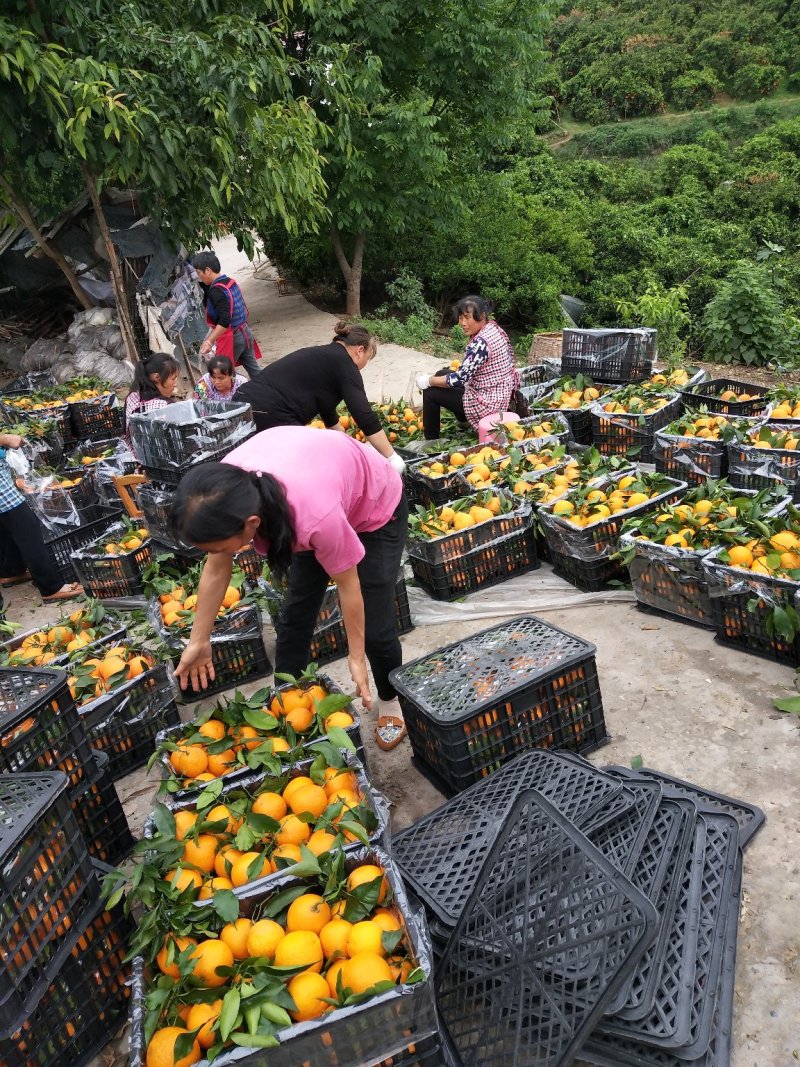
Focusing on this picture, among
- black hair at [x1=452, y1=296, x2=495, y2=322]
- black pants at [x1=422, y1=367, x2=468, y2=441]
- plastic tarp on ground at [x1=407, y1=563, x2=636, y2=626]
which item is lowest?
plastic tarp on ground at [x1=407, y1=563, x2=636, y2=626]

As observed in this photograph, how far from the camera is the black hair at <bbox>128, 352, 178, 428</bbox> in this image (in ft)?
17.1

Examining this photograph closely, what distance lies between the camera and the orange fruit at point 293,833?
2.22 metres

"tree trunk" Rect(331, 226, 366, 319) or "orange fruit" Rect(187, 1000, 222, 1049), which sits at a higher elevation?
"tree trunk" Rect(331, 226, 366, 319)

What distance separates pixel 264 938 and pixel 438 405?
531cm

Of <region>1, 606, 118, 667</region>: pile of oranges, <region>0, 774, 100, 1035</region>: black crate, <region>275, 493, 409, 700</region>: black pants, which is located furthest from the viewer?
<region>1, 606, 118, 667</region>: pile of oranges

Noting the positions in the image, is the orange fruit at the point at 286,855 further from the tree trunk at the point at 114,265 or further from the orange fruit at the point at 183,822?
the tree trunk at the point at 114,265

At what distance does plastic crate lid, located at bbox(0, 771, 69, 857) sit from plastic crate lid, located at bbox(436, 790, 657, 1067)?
3.79 ft

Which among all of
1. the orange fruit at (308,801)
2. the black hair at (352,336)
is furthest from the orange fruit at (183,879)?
the black hair at (352,336)

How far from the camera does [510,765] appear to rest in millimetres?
2795

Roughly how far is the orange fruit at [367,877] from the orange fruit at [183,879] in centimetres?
43

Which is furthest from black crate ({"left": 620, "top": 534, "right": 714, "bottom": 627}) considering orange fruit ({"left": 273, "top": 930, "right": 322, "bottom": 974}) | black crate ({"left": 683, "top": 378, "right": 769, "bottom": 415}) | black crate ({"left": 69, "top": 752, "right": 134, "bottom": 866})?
black crate ({"left": 69, "top": 752, "right": 134, "bottom": 866})

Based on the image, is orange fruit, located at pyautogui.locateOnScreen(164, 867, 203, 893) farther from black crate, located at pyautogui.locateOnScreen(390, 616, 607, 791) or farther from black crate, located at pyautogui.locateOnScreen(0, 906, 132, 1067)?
black crate, located at pyautogui.locateOnScreen(390, 616, 607, 791)

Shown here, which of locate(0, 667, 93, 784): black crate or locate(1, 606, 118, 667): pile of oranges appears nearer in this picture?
locate(0, 667, 93, 784): black crate

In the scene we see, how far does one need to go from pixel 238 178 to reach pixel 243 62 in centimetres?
129
